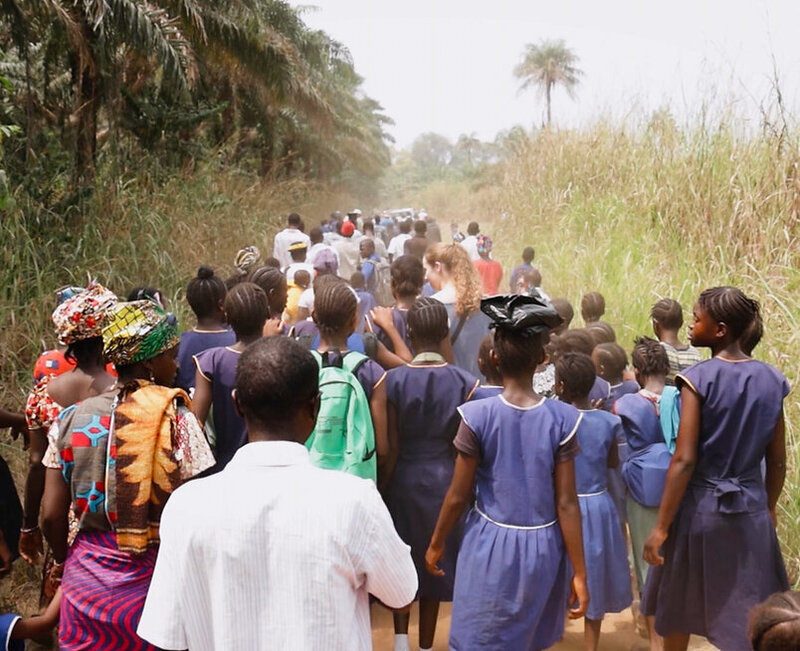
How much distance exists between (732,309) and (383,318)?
2199 millimetres

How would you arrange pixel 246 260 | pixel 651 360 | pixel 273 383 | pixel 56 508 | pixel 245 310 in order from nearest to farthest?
pixel 273 383 → pixel 56 508 → pixel 245 310 → pixel 651 360 → pixel 246 260

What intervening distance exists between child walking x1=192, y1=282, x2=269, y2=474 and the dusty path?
1357 mm

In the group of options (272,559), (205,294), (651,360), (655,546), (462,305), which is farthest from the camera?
(462,305)

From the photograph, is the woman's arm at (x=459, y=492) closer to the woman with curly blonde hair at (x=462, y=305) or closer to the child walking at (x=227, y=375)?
the child walking at (x=227, y=375)

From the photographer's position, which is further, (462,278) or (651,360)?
(462,278)

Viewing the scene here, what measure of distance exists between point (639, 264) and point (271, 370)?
25.2 feet

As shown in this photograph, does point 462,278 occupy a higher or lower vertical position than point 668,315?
higher

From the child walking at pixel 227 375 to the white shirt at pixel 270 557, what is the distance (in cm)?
170

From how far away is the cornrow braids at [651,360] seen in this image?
3883 mm

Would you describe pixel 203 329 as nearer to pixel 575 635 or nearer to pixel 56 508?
pixel 56 508

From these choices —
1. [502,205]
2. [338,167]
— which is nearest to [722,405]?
[502,205]

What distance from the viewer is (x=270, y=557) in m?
1.68

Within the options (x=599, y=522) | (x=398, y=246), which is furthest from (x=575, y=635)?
(x=398, y=246)

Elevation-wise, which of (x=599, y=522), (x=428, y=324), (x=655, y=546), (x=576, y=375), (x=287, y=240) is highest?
(x=287, y=240)
